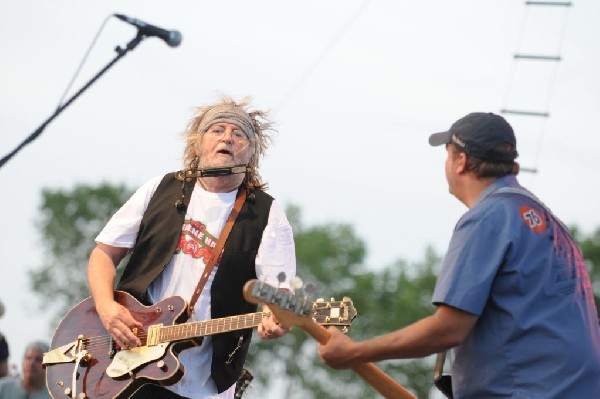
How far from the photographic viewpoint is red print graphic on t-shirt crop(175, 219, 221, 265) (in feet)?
23.0

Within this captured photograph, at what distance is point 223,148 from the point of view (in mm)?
7195

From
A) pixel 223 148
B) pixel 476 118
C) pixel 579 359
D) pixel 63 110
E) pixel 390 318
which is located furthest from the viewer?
pixel 390 318

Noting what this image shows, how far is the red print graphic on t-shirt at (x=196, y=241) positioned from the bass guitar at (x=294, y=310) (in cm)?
153

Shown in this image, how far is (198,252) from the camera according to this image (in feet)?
23.0

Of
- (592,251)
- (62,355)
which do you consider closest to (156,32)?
(62,355)

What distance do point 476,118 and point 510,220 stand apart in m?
0.58

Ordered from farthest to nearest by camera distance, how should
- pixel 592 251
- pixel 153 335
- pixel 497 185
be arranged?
pixel 592 251 → pixel 153 335 → pixel 497 185

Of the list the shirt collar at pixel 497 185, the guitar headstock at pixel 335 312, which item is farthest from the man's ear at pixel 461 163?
the guitar headstock at pixel 335 312

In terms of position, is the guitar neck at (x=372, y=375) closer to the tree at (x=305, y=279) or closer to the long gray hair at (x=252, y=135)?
the long gray hair at (x=252, y=135)

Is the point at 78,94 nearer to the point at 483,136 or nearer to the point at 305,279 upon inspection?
the point at 483,136

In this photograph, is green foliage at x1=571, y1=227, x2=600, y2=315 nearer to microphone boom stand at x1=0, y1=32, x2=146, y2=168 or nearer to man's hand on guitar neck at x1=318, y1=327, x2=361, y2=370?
microphone boom stand at x1=0, y1=32, x2=146, y2=168

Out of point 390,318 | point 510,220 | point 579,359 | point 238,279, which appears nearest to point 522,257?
point 510,220

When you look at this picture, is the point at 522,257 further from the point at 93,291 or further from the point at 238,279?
the point at 93,291

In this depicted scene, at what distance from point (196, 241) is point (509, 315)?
2602 millimetres
